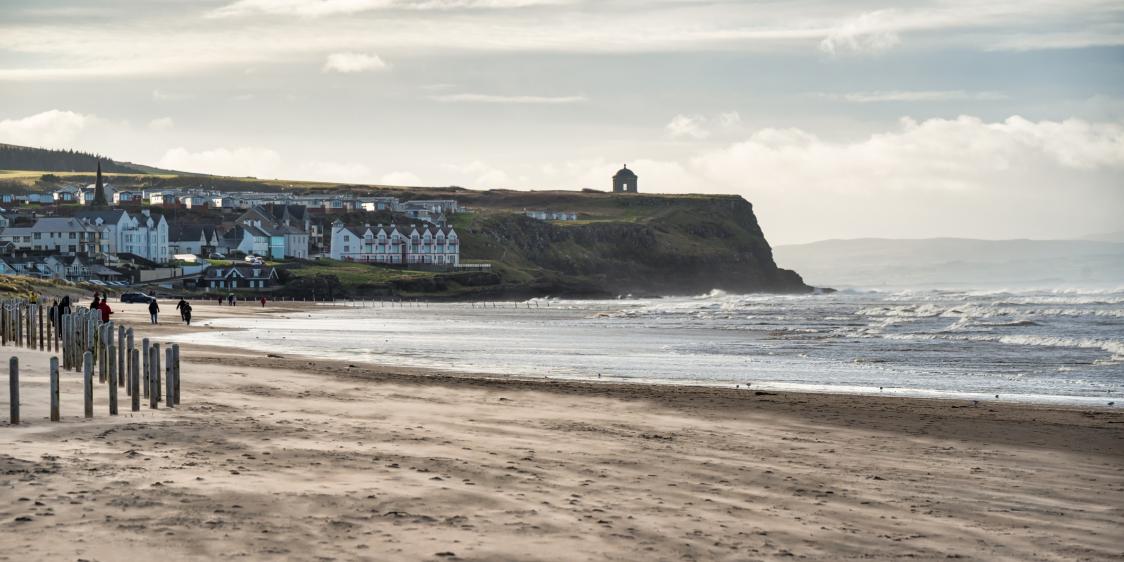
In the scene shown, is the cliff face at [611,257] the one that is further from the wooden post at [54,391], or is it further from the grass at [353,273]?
the wooden post at [54,391]

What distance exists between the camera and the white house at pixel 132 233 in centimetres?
14112

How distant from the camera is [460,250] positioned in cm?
17775

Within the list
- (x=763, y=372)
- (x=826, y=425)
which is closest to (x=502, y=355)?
(x=763, y=372)

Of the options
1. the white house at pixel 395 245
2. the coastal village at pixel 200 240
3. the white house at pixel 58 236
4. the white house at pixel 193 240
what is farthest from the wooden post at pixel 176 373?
the white house at pixel 395 245

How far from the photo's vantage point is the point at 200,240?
14800cm

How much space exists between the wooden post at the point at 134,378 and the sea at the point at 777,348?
13028 mm

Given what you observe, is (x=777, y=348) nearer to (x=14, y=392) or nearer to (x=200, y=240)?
(x=14, y=392)

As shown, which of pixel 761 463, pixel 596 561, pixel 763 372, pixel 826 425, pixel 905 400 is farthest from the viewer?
pixel 763 372

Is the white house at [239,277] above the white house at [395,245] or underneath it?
underneath

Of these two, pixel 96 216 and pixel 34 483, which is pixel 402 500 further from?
pixel 96 216

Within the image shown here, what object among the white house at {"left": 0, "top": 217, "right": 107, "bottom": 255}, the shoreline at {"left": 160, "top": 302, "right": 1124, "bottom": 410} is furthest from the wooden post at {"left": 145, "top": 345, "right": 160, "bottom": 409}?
the white house at {"left": 0, "top": 217, "right": 107, "bottom": 255}

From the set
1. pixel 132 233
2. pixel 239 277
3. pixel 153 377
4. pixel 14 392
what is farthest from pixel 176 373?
pixel 132 233

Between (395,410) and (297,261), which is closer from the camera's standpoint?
(395,410)

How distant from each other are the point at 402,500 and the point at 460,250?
16652cm
